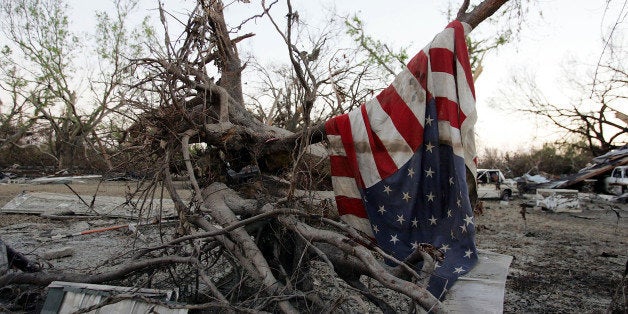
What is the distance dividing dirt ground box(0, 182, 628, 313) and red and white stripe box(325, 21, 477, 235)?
6.16 feet

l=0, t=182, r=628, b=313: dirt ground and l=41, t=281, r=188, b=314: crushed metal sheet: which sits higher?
l=41, t=281, r=188, b=314: crushed metal sheet

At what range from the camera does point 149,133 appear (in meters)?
4.57

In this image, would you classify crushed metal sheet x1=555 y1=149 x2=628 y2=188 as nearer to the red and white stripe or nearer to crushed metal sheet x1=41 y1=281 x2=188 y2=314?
the red and white stripe

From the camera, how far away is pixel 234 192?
4.88 m

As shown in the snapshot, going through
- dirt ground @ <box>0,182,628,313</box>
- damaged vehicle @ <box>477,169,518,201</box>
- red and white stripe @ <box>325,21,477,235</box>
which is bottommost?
dirt ground @ <box>0,182,628,313</box>

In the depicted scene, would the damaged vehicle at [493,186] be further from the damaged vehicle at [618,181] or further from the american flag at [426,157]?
the american flag at [426,157]

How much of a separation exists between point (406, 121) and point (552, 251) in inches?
246

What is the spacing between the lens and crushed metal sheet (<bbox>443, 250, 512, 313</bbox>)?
3.46m

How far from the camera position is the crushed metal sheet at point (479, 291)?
11.3ft

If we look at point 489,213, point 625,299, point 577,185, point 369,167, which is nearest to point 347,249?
point 369,167

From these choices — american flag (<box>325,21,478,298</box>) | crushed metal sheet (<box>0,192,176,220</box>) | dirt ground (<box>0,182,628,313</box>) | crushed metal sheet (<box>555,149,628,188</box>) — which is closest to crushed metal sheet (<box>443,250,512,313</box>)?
american flag (<box>325,21,478,298</box>)

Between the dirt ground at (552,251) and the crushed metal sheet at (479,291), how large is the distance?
2.96 ft

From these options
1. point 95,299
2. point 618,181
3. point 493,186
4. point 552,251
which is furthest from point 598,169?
point 95,299

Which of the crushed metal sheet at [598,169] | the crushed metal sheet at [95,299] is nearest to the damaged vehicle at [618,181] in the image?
the crushed metal sheet at [598,169]
